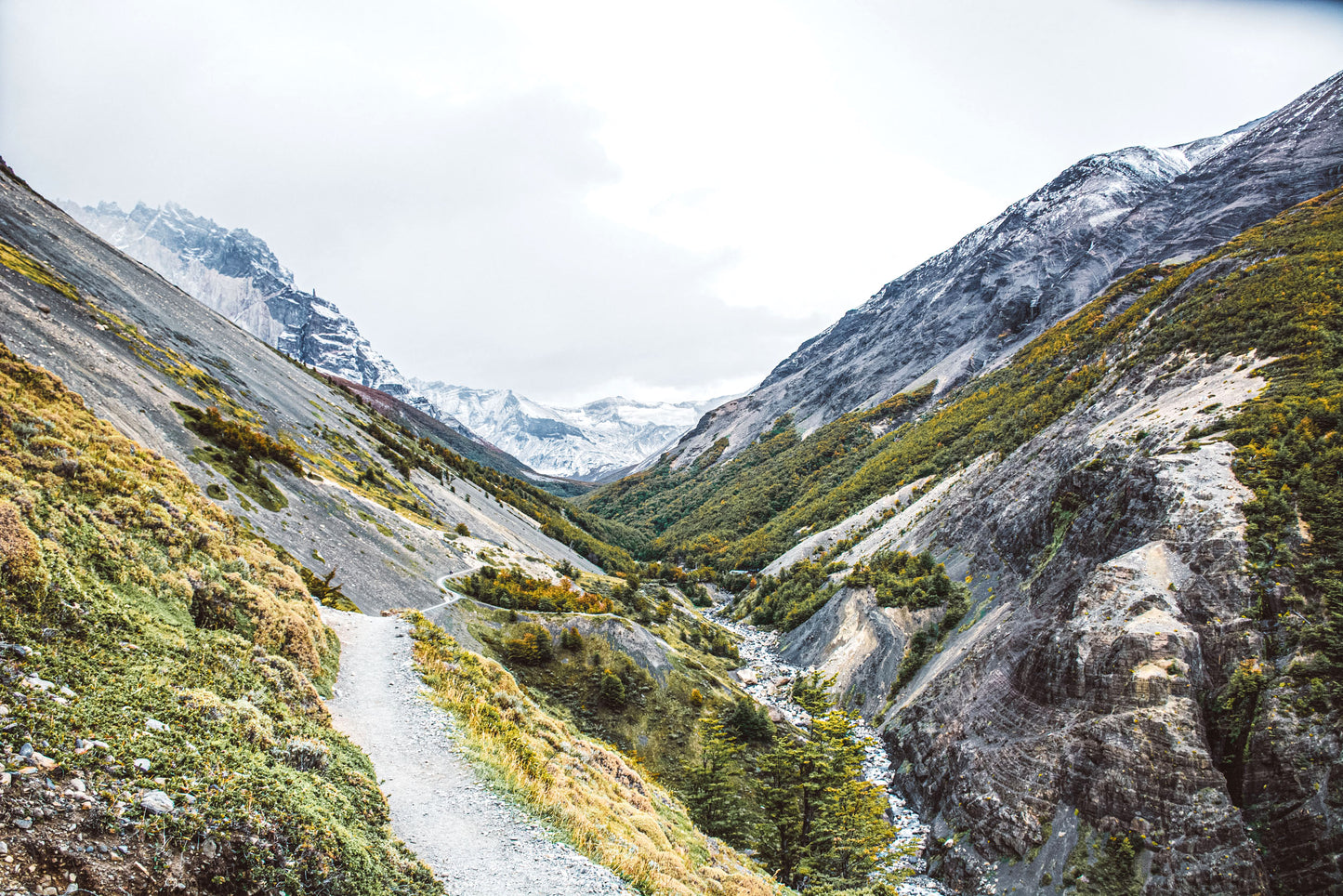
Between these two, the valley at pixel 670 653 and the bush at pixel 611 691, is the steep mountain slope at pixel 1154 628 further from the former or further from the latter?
the bush at pixel 611 691

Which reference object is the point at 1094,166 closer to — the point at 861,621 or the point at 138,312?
the point at 861,621

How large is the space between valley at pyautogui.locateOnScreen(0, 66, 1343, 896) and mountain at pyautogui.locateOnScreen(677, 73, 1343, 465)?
159 feet

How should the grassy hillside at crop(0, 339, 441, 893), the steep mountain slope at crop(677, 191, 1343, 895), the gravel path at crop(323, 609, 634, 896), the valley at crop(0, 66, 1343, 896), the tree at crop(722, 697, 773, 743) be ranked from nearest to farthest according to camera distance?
the grassy hillside at crop(0, 339, 441, 893) → the valley at crop(0, 66, 1343, 896) → the gravel path at crop(323, 609, 634, 896) → the steep mountain slope at crop(677, 191, 1343, 895) → the tree at crop(722, 697, 773, 743)

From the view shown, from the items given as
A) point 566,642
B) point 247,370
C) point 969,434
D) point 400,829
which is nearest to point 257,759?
point 400,829

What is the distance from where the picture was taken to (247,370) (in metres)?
61.2

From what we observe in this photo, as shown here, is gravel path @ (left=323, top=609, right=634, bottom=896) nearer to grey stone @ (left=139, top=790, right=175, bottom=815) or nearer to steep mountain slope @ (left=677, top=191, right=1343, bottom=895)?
grey stone @ (left=139, top=790, right=175, bottom=815)

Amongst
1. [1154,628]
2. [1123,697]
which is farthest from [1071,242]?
[1123,697]

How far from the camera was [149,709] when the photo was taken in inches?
312

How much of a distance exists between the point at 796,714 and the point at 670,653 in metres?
10.7

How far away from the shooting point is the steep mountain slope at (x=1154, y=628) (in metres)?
17.5

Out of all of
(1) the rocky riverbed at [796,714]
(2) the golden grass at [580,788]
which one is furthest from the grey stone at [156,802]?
(1) the rocky riverbed at [796,714]

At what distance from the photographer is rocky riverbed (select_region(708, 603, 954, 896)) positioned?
23.0 m

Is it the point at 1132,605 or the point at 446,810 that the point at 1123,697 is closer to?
the point at 1132,605

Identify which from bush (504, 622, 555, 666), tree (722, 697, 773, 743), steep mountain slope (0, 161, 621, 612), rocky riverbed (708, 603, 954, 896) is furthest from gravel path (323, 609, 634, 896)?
tree (722, 697, 773, 743)
